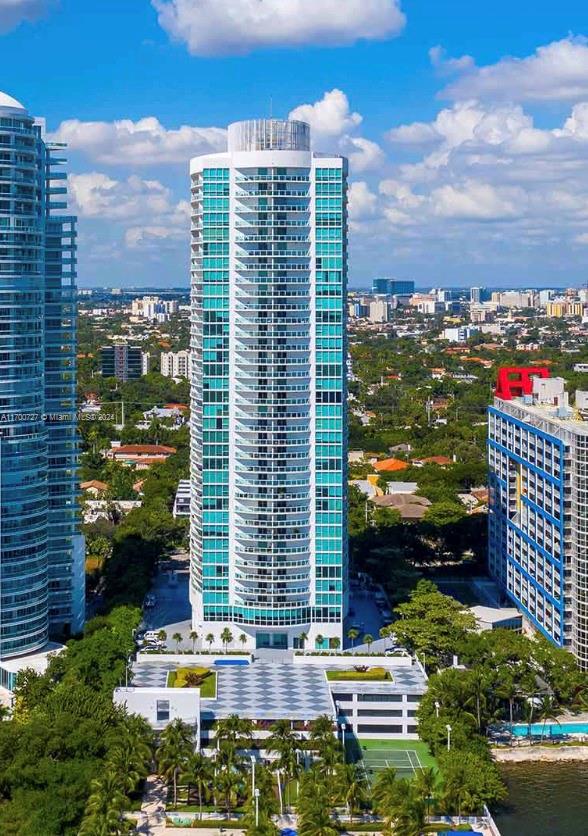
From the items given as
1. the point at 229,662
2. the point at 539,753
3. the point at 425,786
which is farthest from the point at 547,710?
the point at 229,662

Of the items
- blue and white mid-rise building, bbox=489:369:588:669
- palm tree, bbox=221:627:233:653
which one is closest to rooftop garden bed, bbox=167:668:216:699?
palm tree, bbox=221:627:233:653

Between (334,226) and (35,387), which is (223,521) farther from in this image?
(334,226)

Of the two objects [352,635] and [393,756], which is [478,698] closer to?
[393,756]

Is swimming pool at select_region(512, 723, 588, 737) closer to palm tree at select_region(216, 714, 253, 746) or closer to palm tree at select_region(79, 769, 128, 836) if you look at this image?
palm tree at select_region(216, 714, 253, 746)

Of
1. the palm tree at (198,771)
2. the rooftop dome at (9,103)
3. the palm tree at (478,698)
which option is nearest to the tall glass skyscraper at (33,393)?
the rooftop dome at (9,103)

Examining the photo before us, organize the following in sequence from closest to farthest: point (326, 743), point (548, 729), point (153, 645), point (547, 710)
A: point (326, 743), point (547, 710), point (548, 729), point (153, 645)

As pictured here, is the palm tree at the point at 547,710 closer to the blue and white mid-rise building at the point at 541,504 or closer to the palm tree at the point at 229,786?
the blue and white mid-rise building at the point at 541,504
